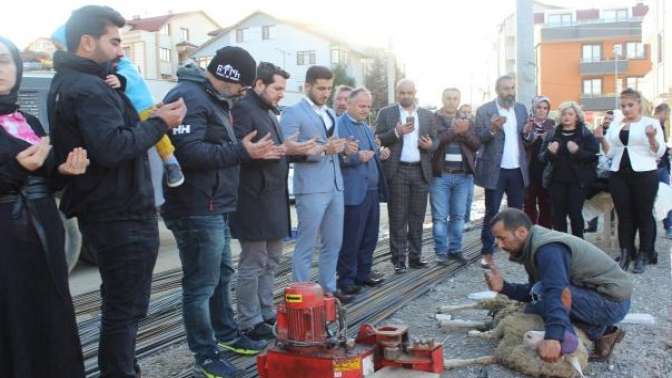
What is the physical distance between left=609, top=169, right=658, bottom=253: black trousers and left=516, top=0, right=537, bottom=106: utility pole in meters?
2.82

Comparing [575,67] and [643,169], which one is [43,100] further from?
[575,67]

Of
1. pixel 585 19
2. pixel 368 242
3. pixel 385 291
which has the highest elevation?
pixel 585 19

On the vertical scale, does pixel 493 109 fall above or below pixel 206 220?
above

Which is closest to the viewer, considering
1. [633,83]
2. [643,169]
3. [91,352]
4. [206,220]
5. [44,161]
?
[44,161]

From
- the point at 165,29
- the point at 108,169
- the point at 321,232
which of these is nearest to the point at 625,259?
the point at 321,232

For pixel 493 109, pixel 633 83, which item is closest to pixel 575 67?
pixel 633 83

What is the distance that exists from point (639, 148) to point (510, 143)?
126 centimetres

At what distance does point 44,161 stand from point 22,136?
0.17m

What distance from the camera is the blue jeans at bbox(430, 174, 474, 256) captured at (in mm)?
7027

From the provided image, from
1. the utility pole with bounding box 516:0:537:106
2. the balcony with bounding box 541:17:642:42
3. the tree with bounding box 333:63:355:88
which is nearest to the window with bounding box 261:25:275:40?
the tree with bounding box 333:63:355:88

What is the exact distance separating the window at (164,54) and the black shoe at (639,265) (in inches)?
1907

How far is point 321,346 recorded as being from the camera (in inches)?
131

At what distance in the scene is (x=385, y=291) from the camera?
19.5 feet

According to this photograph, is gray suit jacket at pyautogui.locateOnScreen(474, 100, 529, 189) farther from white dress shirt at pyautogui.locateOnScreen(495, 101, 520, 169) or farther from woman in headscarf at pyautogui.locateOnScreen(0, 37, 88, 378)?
woman in headscarf at pyautogui.locateOnScreen(0, 37, 88, 378)
